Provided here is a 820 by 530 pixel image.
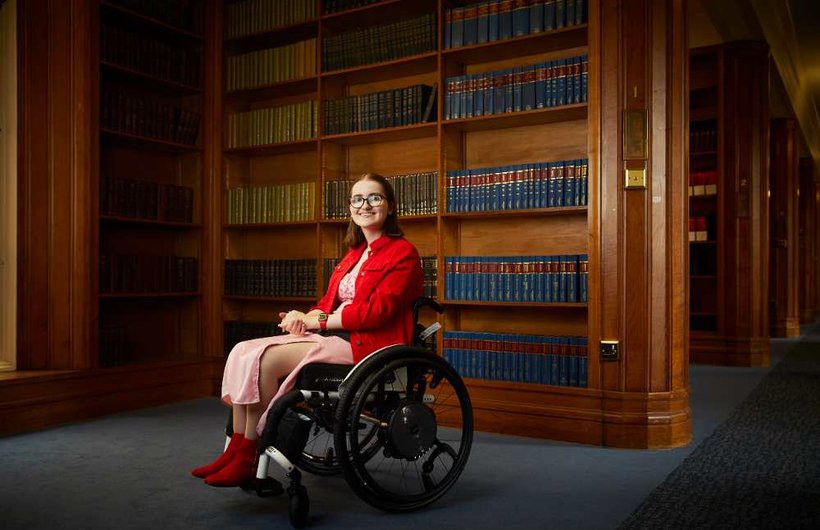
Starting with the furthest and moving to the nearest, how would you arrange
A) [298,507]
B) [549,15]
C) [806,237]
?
[806,237] → [549,15] → [298,507]

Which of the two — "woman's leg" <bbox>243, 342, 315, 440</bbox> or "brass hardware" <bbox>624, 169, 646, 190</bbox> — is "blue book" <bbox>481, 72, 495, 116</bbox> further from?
"woman's leg" <bbox>243, 342, 315, 440</bbox>

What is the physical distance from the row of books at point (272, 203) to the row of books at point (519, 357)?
1.27 meters

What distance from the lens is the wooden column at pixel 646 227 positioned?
3.31 meters

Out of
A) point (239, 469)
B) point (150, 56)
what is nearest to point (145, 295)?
point (150, 56)

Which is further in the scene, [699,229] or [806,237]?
[806,237]

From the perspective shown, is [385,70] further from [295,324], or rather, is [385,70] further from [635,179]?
[295,324]

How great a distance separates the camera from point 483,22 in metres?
3.82

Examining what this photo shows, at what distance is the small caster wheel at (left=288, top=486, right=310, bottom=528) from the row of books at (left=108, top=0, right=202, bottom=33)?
3216mm

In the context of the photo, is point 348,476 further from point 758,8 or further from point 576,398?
point 758,8

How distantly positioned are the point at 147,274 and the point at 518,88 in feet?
8.06

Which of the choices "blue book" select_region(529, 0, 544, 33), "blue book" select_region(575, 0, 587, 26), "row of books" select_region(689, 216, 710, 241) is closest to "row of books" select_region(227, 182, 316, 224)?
"blue book" select_region(529, 0, 544, 33)

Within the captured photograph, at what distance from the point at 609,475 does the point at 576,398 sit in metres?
0.63

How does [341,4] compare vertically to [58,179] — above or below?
above

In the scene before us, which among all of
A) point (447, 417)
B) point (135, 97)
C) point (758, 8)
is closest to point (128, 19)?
point (135, 97)
